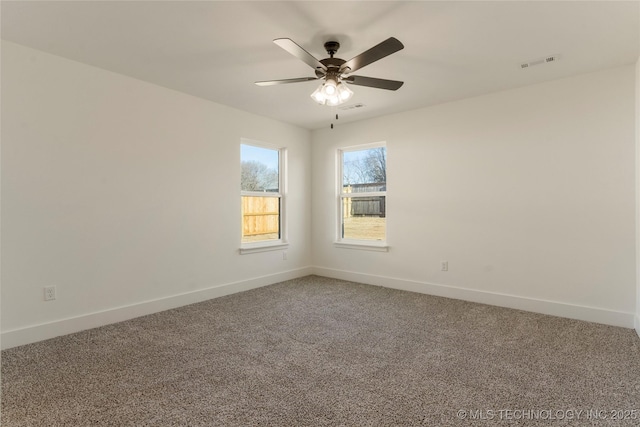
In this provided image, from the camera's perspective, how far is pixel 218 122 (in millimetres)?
4031

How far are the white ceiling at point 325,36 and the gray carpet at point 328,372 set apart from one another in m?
2.42

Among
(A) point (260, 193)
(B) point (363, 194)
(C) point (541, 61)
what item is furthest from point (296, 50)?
(B) point (363, 194)

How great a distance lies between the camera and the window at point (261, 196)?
4484mm

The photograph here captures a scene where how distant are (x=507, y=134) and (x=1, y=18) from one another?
456 cm

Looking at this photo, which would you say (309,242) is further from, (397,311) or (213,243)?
(397,311)

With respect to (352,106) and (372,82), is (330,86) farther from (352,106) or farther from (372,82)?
(352,106)

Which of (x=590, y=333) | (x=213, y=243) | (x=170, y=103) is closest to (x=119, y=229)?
(x=213, y=243)

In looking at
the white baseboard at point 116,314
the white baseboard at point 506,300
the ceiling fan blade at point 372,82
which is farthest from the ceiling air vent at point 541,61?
the white baseboard at point 116,314

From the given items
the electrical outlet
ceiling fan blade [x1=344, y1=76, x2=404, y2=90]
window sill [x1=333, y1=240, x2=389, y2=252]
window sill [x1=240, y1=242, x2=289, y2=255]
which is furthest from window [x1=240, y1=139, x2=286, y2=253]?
ceiling fan blade [x1=344, y1=76, x2=404, y2=90]

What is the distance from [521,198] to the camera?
3520 mm

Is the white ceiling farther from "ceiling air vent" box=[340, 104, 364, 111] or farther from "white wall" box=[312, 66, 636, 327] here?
"ceiling air vent" box=[340, 104, 364, 111]

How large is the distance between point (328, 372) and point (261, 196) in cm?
299

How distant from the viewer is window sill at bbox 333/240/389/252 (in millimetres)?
4589

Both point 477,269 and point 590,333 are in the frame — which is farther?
point 477,269
